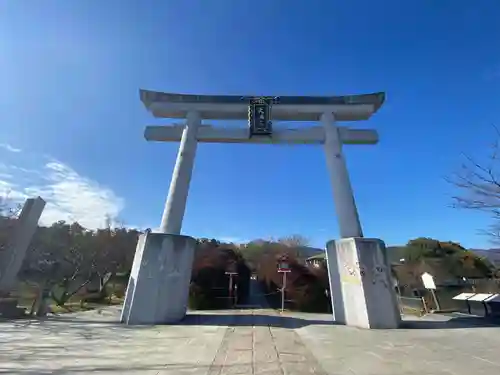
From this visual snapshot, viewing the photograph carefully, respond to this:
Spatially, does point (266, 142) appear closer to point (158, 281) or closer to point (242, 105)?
point (242, 105)

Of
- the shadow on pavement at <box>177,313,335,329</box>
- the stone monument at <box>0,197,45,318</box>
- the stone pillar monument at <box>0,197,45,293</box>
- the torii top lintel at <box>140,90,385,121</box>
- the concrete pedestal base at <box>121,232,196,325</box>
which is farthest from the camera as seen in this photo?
the torii top lintel at <box>140,90,385,121</box>

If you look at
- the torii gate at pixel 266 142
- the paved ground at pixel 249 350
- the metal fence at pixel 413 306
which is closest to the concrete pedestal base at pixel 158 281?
the torii gate at pixel 266 142

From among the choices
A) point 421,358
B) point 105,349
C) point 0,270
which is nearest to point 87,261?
point 0,270

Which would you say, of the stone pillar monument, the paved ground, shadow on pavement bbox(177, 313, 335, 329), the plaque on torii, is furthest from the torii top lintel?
the paved ground

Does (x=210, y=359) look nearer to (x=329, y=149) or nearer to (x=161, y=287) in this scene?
(x=161, y=287)

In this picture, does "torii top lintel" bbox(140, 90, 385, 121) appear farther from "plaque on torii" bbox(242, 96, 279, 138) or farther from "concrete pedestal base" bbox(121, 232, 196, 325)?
"concrete pedestal base" bbox(121, 232, 196, 325)

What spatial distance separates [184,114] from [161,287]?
23.5 feet

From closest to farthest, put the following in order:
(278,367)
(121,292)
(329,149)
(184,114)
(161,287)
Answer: (278,367), (161,287), (329,149), (184,114), (121,292)

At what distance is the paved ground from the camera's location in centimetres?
446

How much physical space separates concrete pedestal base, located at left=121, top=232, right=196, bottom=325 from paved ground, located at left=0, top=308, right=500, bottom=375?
76cm

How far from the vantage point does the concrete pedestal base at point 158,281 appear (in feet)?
30.2

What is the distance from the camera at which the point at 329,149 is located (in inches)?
466

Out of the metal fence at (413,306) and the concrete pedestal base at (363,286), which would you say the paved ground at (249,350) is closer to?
the concrete pedestal base at (363,286)

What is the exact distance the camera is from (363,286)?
914 cm
